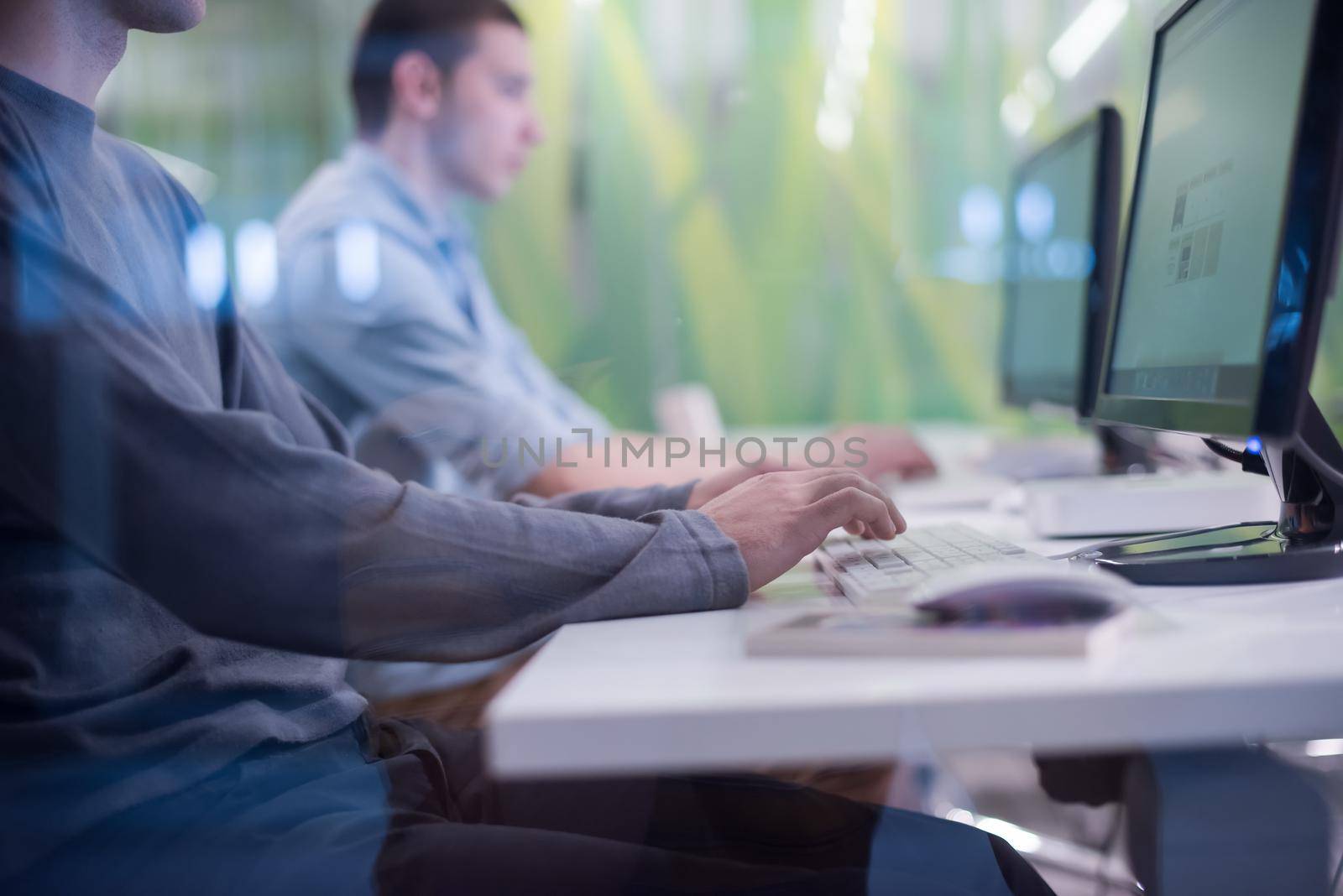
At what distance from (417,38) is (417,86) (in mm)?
97

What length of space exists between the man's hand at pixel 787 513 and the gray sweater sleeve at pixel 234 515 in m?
0.11

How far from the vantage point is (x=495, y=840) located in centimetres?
63

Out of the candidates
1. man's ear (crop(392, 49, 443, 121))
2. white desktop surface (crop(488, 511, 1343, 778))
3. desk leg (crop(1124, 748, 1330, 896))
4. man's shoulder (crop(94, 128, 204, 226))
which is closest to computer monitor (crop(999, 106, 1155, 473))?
desk leg (crop(1124, 748, 1330, 896))

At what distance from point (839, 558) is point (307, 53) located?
299cm

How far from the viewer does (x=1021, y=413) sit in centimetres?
317

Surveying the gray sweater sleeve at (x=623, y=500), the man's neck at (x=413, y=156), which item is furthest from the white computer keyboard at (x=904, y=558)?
the man's neck at (x=413, y=156)

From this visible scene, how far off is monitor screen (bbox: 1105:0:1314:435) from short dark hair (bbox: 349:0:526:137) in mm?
1352

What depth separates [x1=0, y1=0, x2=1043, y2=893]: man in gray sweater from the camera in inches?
23.5

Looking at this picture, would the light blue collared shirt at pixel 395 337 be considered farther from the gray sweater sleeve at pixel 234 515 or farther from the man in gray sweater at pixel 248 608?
the gray sweater sleeve at pixel 234 515

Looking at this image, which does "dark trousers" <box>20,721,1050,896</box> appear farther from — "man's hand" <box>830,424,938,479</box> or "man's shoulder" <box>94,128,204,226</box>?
"man's hand" <box>830,424,938,479</box>

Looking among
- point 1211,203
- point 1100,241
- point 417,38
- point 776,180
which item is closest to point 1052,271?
point 1100,241

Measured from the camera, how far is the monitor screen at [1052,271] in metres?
1.38

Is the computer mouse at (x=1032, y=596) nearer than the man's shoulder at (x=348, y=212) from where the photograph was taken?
Yes

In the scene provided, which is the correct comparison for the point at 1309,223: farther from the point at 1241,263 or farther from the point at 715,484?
the point at 715,484
